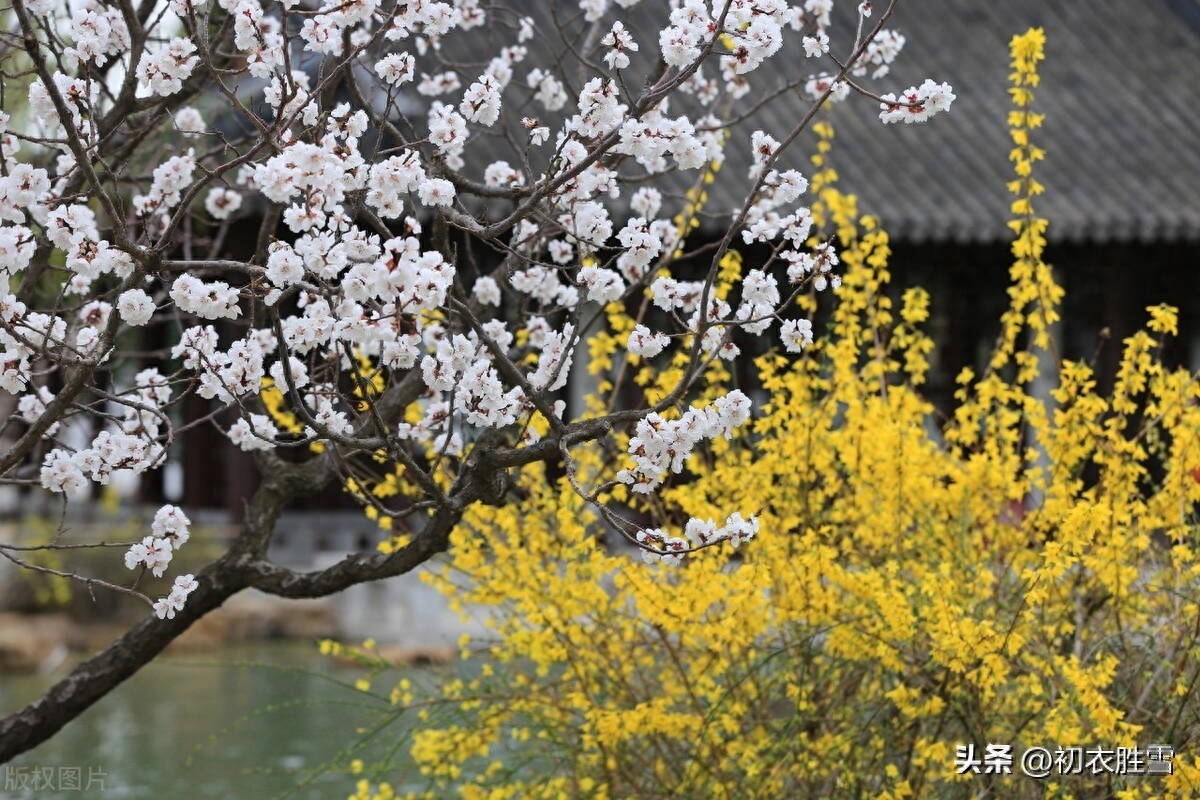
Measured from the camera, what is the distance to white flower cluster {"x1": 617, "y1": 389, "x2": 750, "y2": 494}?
2953 millimetres

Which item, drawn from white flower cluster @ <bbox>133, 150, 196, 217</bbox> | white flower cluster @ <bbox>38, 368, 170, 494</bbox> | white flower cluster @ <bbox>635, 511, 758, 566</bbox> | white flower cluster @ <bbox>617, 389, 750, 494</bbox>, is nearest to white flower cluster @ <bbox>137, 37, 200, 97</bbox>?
white flower cluster @ <bbox>38, 368, 170, 494</bbox>

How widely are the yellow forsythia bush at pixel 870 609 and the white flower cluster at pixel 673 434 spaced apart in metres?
0.96

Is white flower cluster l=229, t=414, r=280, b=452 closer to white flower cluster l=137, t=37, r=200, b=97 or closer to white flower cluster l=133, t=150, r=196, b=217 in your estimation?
white flower cluster l=133, t=150, r=196, b=217

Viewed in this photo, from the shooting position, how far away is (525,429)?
337 centimetres

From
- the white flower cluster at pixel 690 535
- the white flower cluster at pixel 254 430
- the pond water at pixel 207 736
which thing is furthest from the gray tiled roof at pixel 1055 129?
the white flower cluster at pixel 690 535

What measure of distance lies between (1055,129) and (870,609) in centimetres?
873

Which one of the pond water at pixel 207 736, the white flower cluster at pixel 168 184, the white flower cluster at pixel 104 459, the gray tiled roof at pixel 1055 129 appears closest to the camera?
the white flower cluster at pixel 104 459

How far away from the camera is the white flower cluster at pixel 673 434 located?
2953 mm

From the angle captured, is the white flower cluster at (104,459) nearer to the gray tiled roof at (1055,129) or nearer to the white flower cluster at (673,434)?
the white flower cluster at (673,434)

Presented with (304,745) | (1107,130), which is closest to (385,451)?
(304,745)

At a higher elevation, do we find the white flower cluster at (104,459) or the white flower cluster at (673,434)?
the white flower cluster at (104,459)

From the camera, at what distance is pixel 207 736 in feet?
29.3

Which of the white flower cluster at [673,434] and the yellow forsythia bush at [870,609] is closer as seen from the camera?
the white flower cluster at [673,434]

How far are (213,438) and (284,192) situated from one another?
10877 mm
